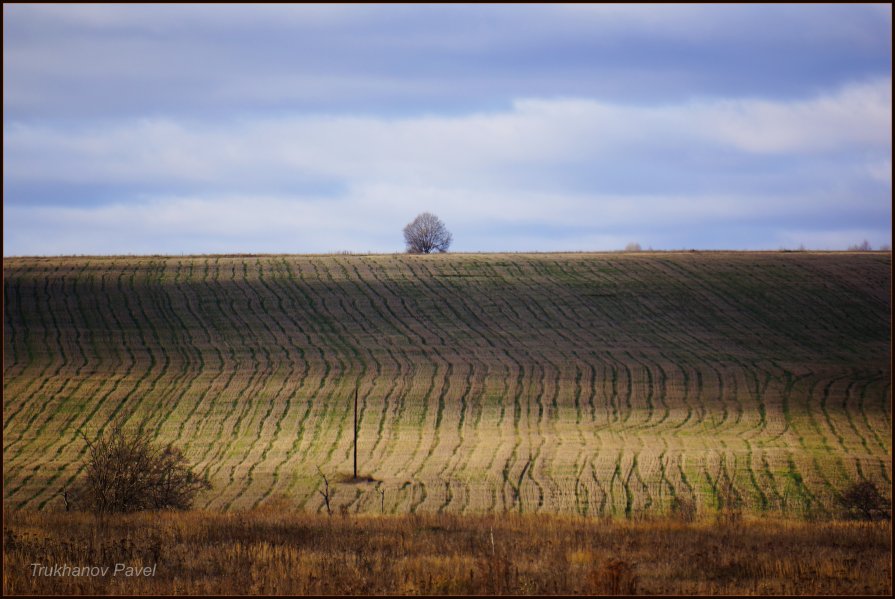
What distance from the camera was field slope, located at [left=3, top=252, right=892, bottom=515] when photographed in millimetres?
26688

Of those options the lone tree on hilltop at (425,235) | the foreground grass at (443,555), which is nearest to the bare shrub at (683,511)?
the foreground grass at (443,555)

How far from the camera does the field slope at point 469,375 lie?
87.6 feet

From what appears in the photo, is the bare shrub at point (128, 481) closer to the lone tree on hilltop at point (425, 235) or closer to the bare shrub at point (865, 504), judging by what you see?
the bare shrub at point (865, 504)

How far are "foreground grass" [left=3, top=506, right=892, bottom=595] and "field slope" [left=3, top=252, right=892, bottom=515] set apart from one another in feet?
24.5

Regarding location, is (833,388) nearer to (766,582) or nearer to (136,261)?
(766,582)

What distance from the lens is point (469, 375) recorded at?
1542 inches

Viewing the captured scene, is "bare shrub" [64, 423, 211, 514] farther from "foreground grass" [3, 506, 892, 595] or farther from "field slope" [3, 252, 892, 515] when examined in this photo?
"field slope" [3, 252, 892, 515]

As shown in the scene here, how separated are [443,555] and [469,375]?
84.1ft

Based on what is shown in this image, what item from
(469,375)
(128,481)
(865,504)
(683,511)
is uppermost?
(469,375)

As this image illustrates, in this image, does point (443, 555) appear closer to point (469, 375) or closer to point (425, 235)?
point (469, 375)

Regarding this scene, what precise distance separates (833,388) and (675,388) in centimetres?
667

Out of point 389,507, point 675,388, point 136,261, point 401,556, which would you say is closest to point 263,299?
point 136,261

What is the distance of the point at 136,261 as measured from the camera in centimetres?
6194

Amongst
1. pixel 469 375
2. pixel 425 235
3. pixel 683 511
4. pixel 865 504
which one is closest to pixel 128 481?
pixel 683 511
